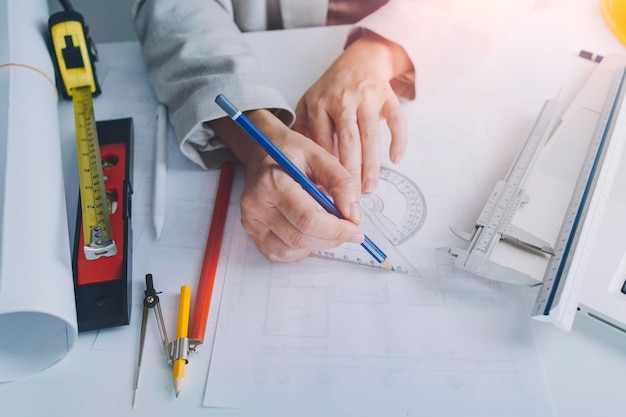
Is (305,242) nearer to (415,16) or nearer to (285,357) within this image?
(285,357)

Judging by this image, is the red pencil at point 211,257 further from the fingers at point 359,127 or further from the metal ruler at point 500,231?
the metal ruler at point 500,231

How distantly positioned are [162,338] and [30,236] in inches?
6.7

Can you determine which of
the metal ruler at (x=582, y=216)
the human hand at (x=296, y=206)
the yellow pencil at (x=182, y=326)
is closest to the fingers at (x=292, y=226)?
the human hand at (x=296, y=206)

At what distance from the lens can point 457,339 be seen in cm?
55

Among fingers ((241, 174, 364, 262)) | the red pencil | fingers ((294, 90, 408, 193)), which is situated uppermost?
fingers ((294, 90, 408, 193))

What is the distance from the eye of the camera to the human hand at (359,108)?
70 cm

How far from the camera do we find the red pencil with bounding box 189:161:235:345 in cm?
57

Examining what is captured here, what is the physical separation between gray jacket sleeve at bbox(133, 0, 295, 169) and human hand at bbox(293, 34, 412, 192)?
50mm

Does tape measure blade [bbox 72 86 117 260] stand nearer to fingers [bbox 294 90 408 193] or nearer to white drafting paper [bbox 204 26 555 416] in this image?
white drafting paper [bbox 204 26 555 416]

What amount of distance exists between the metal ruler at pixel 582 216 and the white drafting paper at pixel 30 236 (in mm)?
482

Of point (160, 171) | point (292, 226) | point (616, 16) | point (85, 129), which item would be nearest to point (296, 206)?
point (292, 226)

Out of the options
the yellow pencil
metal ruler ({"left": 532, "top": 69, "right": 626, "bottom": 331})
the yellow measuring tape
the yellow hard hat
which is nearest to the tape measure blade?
the yellow measuring tape

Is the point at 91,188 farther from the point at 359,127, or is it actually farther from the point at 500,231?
the point at 500,231

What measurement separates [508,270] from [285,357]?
10.3 inches
